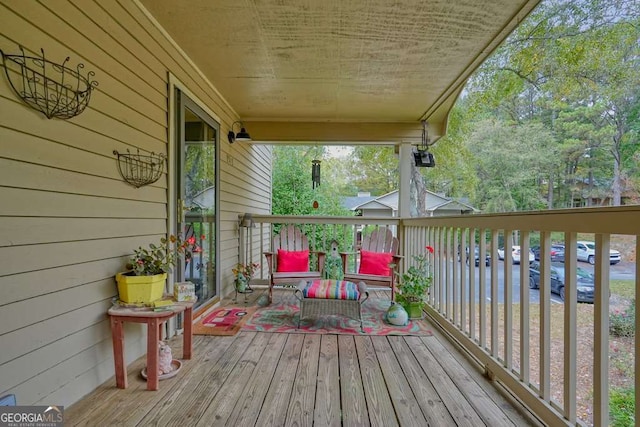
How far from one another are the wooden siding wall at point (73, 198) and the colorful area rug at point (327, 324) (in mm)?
A: 1097

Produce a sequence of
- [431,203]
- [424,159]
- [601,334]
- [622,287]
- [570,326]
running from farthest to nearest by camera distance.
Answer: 1. [431,203]
2. [424,159]
3. [622,287]
4. [570,326]
5. [601,334]

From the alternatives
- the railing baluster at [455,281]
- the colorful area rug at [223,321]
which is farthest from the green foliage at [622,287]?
the colorful area rug at [223,321]

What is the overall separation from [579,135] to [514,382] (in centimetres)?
961

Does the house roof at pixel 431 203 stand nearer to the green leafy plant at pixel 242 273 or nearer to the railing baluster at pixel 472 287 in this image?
the green leafy plant at pixel 242 273

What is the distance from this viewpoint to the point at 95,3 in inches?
71.4

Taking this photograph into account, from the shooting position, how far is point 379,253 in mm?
3922

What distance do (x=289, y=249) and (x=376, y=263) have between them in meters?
1.15

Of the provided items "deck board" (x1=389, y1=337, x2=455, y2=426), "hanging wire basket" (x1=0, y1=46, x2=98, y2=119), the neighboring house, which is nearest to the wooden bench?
"deck board" (x1=389, y1=337, x2=455, y2=426)

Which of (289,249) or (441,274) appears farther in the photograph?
(289,249)

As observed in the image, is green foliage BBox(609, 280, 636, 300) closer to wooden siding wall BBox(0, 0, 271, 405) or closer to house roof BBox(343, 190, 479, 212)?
wooden siding wall BBox(0, 0, 271, 405)

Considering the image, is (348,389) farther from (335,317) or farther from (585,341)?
(585,341)

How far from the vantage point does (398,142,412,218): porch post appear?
15.1 ft

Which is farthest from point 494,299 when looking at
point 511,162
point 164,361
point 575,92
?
point 511,162

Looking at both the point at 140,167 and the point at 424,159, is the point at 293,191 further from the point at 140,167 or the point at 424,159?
the point at 140,167
